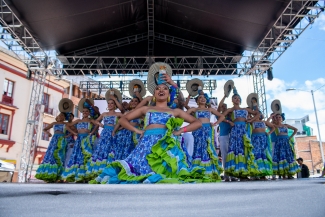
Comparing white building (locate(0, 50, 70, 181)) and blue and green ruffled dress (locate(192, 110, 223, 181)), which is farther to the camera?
white building (locate(0, 50, 70, 181))

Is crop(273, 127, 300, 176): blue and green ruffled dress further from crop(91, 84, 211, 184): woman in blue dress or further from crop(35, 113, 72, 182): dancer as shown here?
crop(35, 113, 72, 182): dancer

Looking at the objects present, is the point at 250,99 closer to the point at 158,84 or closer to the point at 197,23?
the point at 197,23

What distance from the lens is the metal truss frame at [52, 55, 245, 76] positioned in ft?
29.8

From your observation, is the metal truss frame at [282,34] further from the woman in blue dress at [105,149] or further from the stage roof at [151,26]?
the woman in blue dress at [105,149]

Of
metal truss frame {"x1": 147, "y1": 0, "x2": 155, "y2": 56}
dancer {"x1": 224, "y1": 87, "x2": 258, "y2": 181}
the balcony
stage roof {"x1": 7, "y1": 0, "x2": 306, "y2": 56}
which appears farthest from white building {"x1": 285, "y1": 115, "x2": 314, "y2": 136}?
dancer {"x1": 224, "y1": 87, "x2": 258, "y2": 181}

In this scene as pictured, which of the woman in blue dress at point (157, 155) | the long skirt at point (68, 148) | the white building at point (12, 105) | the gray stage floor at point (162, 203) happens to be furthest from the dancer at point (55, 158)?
the white building at point (12, 105)

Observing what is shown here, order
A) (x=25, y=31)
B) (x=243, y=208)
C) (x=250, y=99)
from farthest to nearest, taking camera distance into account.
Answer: (x=25, y=31), (x=250, y=99), (x=243, y=208)

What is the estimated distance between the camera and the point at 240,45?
8.52m

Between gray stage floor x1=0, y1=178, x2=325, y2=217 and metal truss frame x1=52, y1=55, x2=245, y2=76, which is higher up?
metal truss frame x1=52, y1=55, x2=245, y2=76

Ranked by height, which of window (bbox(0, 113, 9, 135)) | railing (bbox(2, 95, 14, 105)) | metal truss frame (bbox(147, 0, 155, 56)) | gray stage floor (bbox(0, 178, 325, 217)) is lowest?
gray stage floor (bbox(0, 178, 325, 217))

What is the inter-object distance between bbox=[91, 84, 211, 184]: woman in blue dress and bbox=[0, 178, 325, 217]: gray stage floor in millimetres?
1298

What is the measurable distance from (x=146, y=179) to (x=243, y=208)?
1.53 metres

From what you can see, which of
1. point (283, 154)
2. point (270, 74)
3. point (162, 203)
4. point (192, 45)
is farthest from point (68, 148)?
point (270, 74)

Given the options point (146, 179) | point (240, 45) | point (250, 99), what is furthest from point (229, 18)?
point (146, 179)
